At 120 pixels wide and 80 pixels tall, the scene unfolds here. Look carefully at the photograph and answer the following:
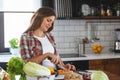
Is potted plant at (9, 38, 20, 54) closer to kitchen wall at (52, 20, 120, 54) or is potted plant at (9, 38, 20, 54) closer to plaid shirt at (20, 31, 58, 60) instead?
kitchen wall at (52, 20, 120, 54)

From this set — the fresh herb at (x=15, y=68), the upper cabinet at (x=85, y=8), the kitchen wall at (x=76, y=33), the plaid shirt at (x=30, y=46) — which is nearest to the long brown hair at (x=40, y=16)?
→ the plaid shirt at (x=30, y=46)

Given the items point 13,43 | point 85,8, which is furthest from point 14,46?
point 85,8

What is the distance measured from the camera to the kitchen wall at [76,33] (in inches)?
178

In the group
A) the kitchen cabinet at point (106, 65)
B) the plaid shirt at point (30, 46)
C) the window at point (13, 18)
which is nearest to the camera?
the plaid shirt at point (30, 46)

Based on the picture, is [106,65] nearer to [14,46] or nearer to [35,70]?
[14,46]

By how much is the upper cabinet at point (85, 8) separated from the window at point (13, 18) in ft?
0.98

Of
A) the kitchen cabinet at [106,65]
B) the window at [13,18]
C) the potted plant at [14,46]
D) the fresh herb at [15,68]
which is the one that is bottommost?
the kitchen cabinet at [106,65]

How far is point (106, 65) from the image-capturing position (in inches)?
164

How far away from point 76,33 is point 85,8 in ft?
1.50

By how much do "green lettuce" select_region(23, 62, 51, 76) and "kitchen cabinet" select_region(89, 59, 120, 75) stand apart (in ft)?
8.40

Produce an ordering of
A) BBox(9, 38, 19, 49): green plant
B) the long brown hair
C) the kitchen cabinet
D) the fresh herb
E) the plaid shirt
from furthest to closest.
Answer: BBox(9, 38, 19, 49): green plant < the kitchen cabinet < the long brown hair < the plaid shirt < the fresh herb

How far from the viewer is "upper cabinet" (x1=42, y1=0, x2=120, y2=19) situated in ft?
13.8

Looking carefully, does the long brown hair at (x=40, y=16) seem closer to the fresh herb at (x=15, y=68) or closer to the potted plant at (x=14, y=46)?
the fresh herb at (x=15, y=68)

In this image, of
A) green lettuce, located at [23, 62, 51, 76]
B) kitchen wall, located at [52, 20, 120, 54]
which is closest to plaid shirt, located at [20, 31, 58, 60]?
green lettuce, located at [23, 62, 51, 76]
